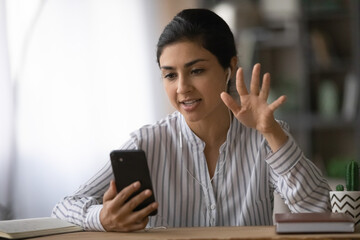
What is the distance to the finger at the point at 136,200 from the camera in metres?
1.70

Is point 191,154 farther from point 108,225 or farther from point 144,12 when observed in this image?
point 144,12

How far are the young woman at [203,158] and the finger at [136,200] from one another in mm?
221

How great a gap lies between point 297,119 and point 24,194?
7.39 feet

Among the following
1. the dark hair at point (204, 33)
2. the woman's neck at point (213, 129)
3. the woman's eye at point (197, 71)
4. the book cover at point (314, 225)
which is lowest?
the book cover at point (314, 225)

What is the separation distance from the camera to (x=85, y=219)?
1.88 metres

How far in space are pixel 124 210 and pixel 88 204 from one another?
0.27 metres

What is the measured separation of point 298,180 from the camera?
6.17 feet

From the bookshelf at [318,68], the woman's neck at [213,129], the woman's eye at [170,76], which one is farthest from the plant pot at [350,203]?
the bookshelf at [318,68]

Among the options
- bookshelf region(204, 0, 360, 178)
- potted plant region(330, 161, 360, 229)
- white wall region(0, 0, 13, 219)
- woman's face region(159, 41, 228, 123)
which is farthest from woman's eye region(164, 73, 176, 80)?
bookshelf region(204, 0, 360, 178)

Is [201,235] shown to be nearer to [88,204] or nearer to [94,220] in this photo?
[94,220]

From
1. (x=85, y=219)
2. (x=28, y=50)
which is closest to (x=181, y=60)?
(x=85, y=219)

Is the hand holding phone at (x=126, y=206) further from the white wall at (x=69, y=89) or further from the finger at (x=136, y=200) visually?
the white wall at (x=69, y=89)

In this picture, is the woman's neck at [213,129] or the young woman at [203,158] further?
the woman's neck at [213,129]

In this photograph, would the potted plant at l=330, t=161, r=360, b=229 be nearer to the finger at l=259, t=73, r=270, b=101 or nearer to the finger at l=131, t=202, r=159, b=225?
the finger at l=259, t=73, r=270, b=101
